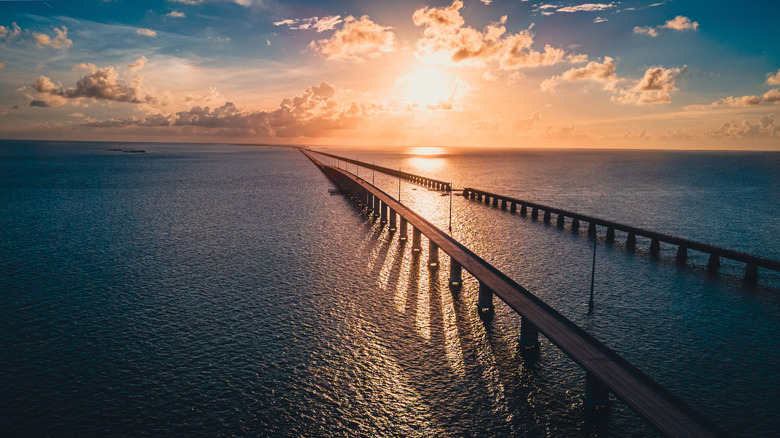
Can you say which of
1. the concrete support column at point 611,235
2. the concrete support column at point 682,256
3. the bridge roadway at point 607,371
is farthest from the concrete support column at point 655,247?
the bridge roadway at point 607,371

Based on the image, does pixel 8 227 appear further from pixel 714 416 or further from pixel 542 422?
pixel 714 416

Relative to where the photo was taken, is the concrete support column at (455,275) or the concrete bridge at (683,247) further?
the concrete bridge at (683,247)

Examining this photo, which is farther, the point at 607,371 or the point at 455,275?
the point at 455,275

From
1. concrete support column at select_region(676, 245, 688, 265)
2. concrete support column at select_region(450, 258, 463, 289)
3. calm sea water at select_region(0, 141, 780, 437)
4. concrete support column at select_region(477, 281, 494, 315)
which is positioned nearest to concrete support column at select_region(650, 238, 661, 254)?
calm sea water at select_region(0, 141, 780, 437)

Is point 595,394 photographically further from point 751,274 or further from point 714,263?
point 714,263

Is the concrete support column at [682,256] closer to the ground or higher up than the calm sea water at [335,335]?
higher up

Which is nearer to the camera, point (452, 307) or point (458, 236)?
point (452, 307)

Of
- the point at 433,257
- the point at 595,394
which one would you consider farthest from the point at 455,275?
the point at 595,394

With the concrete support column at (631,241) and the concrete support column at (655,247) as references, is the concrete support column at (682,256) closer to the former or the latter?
the concrete support column at (655,247)

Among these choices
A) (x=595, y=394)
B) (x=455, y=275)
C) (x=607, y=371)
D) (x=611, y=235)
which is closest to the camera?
(x=607, y=371)

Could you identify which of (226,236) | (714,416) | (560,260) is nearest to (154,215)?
(226,236)

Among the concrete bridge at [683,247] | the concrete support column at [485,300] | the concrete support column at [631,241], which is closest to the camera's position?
the concrete support column at [485,300]
